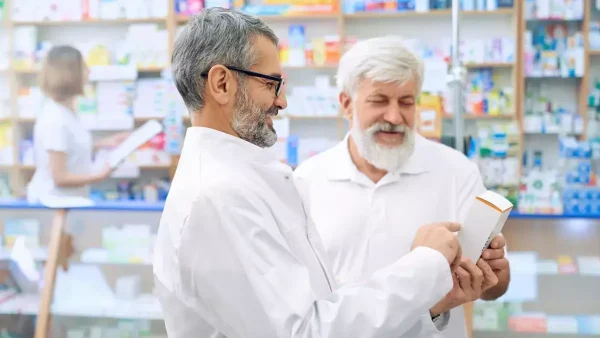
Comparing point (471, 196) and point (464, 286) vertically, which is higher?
point (471, 196)

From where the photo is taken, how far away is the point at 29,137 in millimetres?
6266

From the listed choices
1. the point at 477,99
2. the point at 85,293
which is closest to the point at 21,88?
the point at 85,293

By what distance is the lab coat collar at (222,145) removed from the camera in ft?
4.13

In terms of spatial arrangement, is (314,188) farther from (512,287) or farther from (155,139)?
(155,139)

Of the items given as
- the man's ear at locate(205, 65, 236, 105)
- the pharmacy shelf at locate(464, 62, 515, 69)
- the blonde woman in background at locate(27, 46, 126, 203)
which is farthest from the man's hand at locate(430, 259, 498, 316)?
the pharmacy shelf at locate(464, 62, 515, 69)

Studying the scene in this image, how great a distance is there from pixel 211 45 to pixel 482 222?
69 cm

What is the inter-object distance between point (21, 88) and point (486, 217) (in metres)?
5.66

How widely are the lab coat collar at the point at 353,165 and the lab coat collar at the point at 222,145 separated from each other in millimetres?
832

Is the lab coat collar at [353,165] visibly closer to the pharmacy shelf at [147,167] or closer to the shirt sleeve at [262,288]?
the shirt sleeve at [262,288]

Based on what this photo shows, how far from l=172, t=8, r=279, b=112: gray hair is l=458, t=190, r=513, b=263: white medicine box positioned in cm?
57

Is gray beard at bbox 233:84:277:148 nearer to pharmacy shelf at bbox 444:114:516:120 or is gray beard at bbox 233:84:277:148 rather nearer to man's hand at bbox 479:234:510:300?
man's hand at bbox 479:234:510:300

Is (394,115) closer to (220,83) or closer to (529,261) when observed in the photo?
(220,83)

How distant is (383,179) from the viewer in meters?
2.06

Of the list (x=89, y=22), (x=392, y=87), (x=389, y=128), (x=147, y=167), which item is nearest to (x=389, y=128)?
(x=389, y=128)
